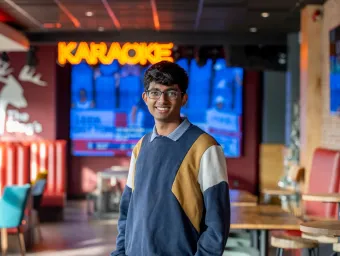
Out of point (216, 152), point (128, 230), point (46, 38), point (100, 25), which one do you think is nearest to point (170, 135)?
point (216, 152)

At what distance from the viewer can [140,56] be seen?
1395cm

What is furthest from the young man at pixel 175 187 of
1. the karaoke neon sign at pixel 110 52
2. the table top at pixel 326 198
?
the karaoke neon sign at pixel 110 52

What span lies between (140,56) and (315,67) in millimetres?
5104

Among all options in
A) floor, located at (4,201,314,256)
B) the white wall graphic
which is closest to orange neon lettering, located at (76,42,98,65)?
the white wall graphic

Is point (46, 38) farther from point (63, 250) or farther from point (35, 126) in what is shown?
point (63, 250)

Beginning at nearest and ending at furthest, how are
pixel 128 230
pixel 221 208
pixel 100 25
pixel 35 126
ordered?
pixel 221 208 → pixel 128 230 → pixel 100 25 → pixel 35 126

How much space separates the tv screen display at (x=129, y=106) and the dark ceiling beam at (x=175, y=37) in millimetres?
2057

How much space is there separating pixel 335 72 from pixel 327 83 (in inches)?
30.5

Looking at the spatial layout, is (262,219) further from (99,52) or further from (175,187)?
(99,52)

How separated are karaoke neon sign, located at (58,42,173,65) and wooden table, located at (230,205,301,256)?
789 cm

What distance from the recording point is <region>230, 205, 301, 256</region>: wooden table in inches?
209

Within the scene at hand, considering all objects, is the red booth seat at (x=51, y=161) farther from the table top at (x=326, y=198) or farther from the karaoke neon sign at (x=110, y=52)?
the table top at (x=326, y=198)

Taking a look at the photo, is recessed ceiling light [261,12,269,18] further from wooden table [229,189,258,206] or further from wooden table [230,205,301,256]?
wooden table [230,205,301,256]

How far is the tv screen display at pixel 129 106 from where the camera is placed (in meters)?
15.1
